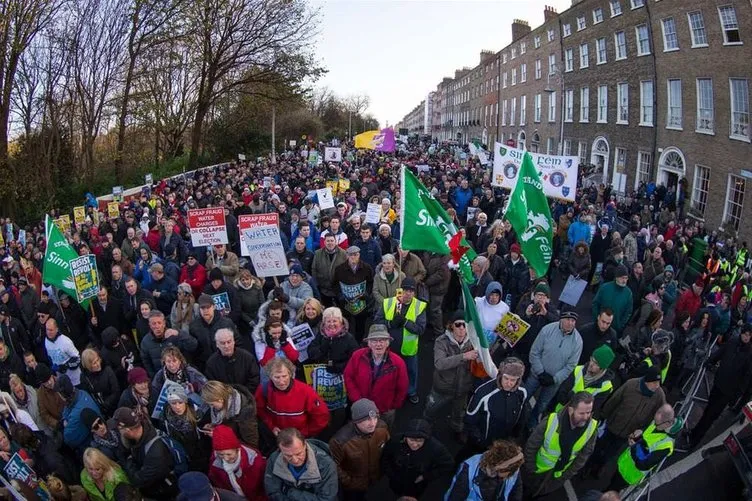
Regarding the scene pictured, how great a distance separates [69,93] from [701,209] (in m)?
27.9

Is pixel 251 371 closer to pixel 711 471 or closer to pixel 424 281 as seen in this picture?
pixel 424 281

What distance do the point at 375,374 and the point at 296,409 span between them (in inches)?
31.5

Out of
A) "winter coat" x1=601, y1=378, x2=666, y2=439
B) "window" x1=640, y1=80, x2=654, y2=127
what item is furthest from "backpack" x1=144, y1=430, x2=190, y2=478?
"window" x1=640, y1=80, x2=654, y2=127

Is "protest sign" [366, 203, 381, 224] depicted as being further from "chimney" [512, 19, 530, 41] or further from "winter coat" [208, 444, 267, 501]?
"chimney" [512, 19, 530, 41]

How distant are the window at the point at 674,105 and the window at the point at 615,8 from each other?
6475 millimetres

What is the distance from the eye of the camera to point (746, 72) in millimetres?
17781

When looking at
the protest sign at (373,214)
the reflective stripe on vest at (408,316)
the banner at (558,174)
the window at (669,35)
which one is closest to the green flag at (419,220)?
the reflective stripe on vest at (408,316)

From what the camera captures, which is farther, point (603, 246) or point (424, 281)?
point (603, 246)

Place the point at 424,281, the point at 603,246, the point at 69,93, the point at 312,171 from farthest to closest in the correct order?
1. the point at 312,171
2. the point at 69,93
3. the point at 603,246
4. the point at 424,281

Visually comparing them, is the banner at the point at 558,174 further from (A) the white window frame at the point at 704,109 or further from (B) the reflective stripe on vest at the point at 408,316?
(A) the white window frame at the point at 704,109

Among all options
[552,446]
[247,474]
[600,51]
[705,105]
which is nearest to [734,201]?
[705,105]

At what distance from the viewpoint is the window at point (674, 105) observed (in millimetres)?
21953

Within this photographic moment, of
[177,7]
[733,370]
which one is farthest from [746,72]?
[177,7]

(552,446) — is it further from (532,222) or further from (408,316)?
(532,222)
